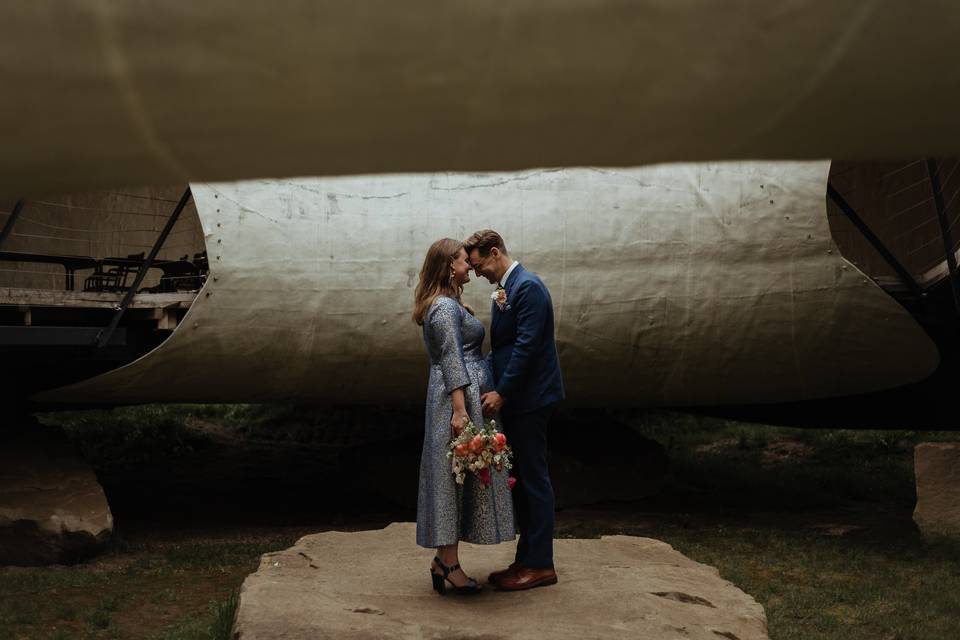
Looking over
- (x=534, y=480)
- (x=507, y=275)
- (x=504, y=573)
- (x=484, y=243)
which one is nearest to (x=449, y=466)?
(x=534, y=480)

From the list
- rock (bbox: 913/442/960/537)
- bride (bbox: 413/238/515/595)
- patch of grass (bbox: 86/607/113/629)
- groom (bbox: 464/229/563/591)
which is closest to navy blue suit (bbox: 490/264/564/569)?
groom (bbox: 464/229/563/591)

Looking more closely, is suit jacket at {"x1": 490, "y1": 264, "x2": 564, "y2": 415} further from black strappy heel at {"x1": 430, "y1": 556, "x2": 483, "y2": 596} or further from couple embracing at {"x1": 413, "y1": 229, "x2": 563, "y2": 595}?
black strappy heel at {"x1": 430, "y1": 556, "x2": 483, "y2": 596}

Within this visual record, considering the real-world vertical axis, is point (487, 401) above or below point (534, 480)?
above

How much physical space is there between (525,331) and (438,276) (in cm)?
48

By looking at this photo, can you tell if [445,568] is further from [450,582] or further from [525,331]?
[525,331]

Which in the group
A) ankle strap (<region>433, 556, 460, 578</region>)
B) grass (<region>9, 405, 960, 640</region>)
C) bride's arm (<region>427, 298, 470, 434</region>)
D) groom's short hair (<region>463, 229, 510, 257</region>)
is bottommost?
grass (<region>9, 405, 960, 640</region>)

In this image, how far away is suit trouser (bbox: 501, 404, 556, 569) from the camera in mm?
5047

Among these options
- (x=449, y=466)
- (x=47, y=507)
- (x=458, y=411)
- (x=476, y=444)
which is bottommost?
(x=47, y=507)

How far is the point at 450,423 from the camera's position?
4.88 m

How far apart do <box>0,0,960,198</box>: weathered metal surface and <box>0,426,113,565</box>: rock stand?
6351 mm

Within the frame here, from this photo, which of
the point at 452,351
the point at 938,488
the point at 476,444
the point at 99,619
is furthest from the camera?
the point at 938,488

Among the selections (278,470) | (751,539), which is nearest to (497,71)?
(751,539)

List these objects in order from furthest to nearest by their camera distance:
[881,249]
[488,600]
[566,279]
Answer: [566,279], [881,249], [488,600]

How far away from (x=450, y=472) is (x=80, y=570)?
140 inches
